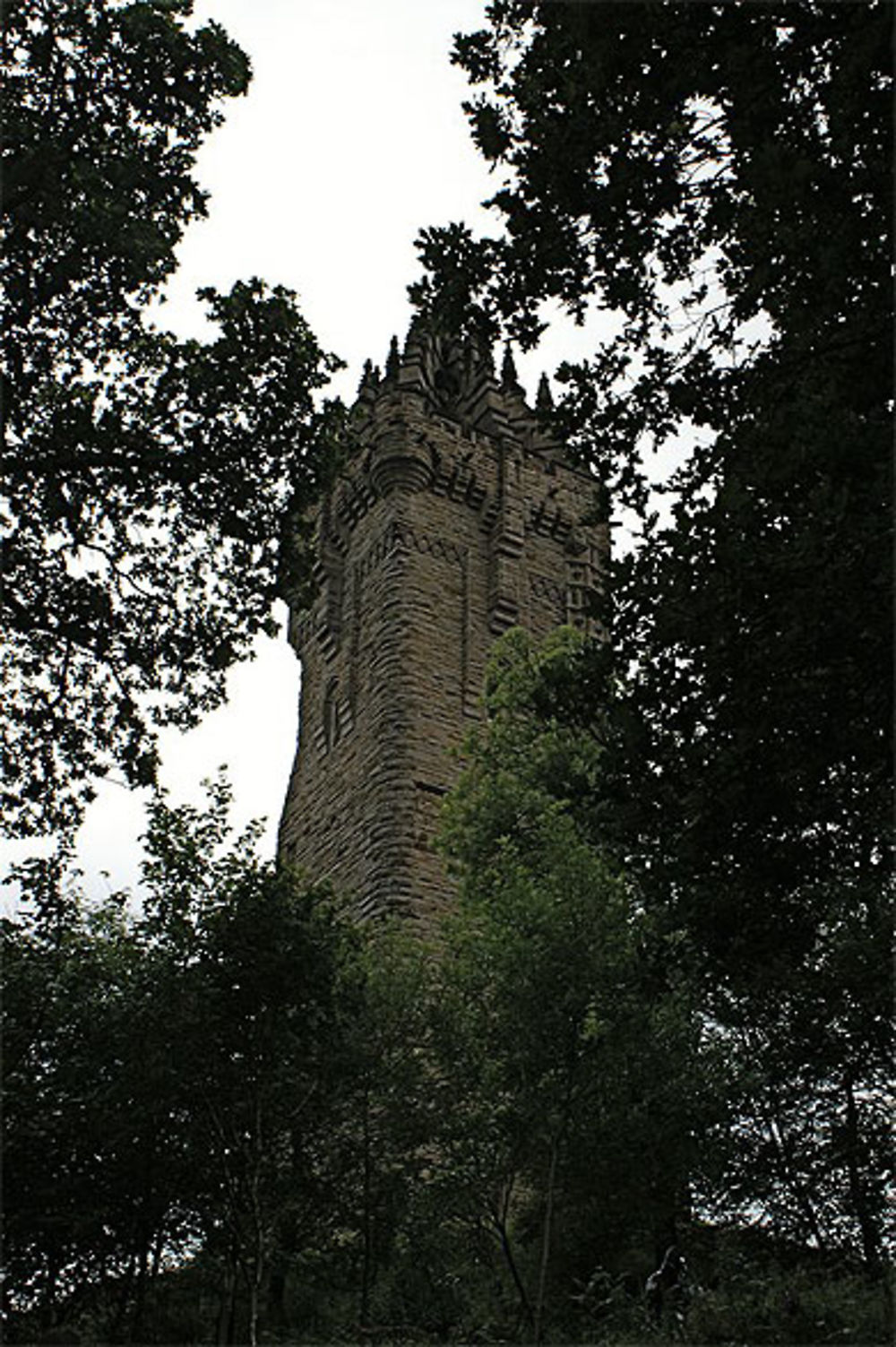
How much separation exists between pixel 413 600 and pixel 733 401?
20.1 meters

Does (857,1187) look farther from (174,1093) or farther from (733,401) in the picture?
(733,401)

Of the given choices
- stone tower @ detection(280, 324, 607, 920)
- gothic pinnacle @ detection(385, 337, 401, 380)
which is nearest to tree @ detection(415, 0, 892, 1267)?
stone tower @ detection(280, 324, 607, 920)

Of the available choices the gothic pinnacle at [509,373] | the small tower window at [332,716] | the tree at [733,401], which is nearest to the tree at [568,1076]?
the tree at [733,401]

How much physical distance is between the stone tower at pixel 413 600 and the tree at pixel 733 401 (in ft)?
50.9

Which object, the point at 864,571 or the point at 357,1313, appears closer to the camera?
the point at 864,571

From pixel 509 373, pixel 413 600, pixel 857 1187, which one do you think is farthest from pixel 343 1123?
pixel 509 373

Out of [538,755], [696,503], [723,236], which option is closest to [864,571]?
[696,503]

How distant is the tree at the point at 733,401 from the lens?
23.0 feet

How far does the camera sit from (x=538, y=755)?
19.5m

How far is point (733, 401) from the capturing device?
29.3 ft

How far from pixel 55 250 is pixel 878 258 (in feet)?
25.1

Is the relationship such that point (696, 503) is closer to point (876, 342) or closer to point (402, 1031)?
point (876, 342)

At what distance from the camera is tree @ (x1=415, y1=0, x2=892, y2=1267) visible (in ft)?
23.0

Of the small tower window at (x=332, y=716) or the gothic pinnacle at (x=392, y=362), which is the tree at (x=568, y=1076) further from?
the gothic pinnacle at (x=392, y=362)
